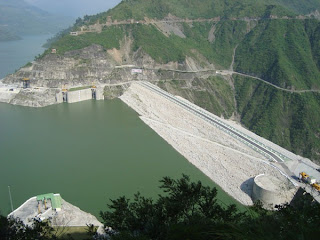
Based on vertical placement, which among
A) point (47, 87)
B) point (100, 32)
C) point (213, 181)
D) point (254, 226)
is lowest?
point (213, 181)

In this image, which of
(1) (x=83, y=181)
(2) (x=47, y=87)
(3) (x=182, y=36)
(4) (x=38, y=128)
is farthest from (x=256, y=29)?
(1) (x=83, y=181)

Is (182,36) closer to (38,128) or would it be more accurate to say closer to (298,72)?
(298,72)

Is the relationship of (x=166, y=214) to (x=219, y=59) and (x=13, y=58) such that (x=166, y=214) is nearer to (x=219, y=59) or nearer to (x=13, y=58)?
(x=219, y=59)

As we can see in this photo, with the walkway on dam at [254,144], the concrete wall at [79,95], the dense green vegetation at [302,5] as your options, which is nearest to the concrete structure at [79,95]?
the concrete wall at [79,95]

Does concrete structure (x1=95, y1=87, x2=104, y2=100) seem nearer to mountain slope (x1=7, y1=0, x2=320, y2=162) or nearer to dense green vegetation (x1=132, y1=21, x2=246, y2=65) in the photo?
mountain slope (x1=7, y1=0, x2=320, y2=162)

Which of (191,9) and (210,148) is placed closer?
(210,148)

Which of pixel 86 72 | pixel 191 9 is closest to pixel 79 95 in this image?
pixel 86 72

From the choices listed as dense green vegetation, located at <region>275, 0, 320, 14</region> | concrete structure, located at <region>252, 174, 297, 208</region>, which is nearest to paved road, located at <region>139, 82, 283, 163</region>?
concrete structure, located at <region>252, 174, 297, 208</region>
